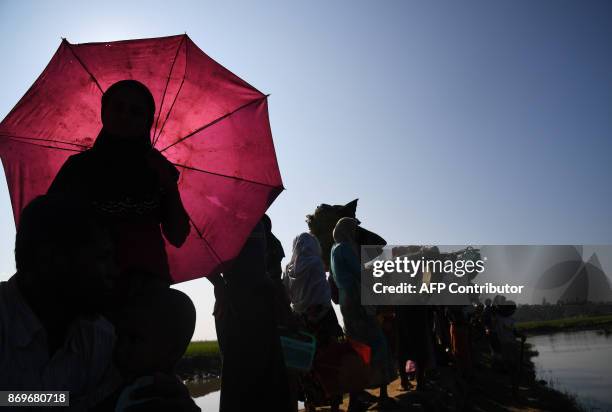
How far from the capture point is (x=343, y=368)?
13.3 feet

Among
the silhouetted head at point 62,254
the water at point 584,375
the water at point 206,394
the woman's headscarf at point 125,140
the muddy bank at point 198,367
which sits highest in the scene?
the woman's headscarf at point 125,140

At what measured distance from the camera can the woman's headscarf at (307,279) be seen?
16.2 feet

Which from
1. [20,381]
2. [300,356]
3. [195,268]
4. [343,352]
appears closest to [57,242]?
[20,381]

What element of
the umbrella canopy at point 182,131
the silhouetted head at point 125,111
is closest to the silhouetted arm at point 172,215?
the silhouetted head at point 125,111

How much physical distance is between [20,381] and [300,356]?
2209mm

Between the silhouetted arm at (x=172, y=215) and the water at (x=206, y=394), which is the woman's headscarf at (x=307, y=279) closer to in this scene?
the silhouetted arm at (x=172, y=215)

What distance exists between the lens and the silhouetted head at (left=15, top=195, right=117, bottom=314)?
43.6 inches

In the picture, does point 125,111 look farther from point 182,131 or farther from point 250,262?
point 250,262

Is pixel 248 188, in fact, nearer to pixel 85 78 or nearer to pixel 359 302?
pixel 85 78

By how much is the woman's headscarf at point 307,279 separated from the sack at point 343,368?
2.79 ft

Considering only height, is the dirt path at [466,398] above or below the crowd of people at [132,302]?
below

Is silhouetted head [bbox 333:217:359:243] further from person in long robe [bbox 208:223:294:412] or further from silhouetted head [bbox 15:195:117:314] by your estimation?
silhouetted head [bbox 15:195:117:314]

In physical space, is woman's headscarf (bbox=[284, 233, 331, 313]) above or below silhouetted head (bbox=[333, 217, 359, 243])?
below

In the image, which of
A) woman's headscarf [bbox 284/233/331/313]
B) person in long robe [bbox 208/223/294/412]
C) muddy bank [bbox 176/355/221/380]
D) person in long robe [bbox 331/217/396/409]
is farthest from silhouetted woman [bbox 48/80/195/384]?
muddy bank [bbox 176/355/221/380]
